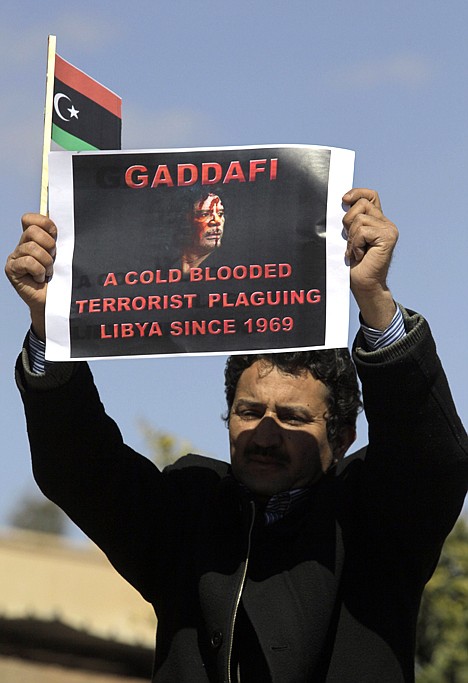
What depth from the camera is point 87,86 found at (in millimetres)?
5176

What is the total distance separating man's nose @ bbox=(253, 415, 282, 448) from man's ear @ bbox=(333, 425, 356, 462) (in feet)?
0.93

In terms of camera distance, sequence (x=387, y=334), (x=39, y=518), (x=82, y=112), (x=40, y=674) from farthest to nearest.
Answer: (x=39, y=518)
(x=40, y=674)
(x=82, y=112)
(x=387, y=334)

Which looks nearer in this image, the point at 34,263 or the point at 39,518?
the point at 34,263

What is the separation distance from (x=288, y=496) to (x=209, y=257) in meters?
0.76

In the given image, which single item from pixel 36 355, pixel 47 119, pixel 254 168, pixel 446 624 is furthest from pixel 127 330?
pixel 446 624

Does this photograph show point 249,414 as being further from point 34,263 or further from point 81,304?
point 34,263

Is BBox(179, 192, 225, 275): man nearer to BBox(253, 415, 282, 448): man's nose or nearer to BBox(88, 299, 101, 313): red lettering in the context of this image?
BBox(88, 299, 101, 313): red lettering

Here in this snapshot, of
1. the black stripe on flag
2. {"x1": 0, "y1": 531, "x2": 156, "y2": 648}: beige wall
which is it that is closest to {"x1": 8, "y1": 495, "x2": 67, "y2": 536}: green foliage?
{"x1": 0, "y1": 531, "x2": 156, "y2": 648}: beige wall

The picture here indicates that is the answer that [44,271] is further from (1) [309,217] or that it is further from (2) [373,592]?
(2) [373,592]

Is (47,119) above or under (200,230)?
above

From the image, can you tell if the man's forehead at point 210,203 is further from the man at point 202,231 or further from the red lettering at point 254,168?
the red lettering at point 254,168

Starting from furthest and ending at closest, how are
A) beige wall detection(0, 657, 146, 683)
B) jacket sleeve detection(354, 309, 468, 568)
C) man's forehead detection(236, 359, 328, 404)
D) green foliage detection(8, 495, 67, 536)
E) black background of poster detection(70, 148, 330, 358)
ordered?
green foliage detection(8, 495, 67, 536) → beige wall detection(0, 657, 146, 683) → man's forehead detection(236, 359, 328, 404) → black background of poster detection(70, 148, 330, 358) → jacket sleeve detection(354, 309, 468, 568)

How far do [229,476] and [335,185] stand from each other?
997 mm

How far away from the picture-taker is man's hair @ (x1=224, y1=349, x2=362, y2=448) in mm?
5020
